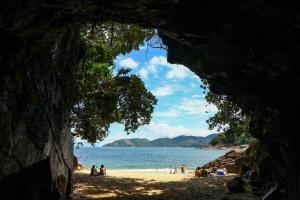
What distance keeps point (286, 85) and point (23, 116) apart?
345 inches

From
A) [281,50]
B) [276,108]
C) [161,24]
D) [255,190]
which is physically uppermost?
[161,24]

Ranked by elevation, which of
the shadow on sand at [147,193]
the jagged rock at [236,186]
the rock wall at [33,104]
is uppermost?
the rock wall at [33,104]

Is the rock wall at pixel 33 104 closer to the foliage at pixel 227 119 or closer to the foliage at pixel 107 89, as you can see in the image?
the foliage at pixel 107 89

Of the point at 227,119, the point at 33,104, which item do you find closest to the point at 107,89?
the point at 227,119

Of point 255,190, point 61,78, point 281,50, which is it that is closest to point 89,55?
point 61,78

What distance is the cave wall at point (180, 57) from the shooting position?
11039 millimetres

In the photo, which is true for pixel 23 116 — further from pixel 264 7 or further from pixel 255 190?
pixel 255 190

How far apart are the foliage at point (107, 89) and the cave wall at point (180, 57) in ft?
33.8

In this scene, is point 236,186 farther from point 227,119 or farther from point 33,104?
point 33,104

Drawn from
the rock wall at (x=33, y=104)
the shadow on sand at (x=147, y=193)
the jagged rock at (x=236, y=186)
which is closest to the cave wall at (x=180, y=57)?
the rock wall at (x=33, y=104)

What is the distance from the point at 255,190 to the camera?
22.7 m

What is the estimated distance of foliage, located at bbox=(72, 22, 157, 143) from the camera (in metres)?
27.7

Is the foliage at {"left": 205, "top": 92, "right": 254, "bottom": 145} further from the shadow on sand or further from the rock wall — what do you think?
the rock wall

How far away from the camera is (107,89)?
3102cm
